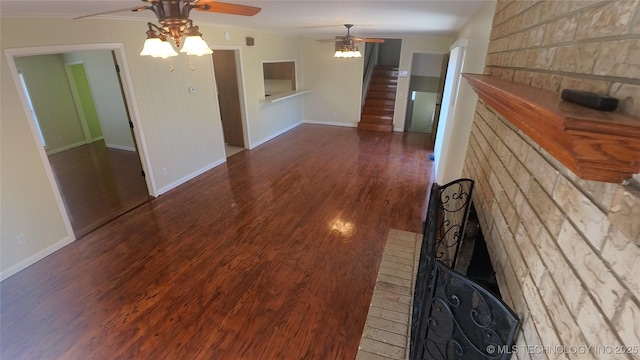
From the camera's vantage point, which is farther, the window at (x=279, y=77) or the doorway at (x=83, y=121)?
the window at (x=279, y=77)

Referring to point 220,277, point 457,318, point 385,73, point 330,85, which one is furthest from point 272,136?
point 457,318

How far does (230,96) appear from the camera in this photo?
20.8ft

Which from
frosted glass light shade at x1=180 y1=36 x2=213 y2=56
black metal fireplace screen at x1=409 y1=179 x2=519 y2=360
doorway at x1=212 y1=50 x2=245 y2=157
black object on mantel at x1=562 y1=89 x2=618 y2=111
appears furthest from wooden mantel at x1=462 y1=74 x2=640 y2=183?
doorway at x1=212 y1=50 x2=245 y2=157

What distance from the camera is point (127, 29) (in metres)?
3.68

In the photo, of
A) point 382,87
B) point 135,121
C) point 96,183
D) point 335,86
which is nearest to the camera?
point 135,121

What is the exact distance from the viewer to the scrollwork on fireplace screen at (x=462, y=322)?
117 centimetres

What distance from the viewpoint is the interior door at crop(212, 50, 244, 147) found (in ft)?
19.6

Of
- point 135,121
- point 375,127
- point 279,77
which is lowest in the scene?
point 375,127

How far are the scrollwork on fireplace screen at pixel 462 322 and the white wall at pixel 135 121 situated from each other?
148 inches

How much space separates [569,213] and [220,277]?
2.75 m

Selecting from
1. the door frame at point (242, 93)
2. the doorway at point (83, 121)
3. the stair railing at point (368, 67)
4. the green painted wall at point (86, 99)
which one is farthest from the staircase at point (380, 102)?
the green painted wall at point (86, 99)

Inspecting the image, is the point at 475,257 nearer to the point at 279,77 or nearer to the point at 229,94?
the point at 229,94

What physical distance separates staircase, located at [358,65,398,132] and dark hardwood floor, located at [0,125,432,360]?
371 centimetres

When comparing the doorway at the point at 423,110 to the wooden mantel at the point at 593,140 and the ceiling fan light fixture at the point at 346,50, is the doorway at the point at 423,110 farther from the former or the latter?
the wooden mantel at the point at 593,140
